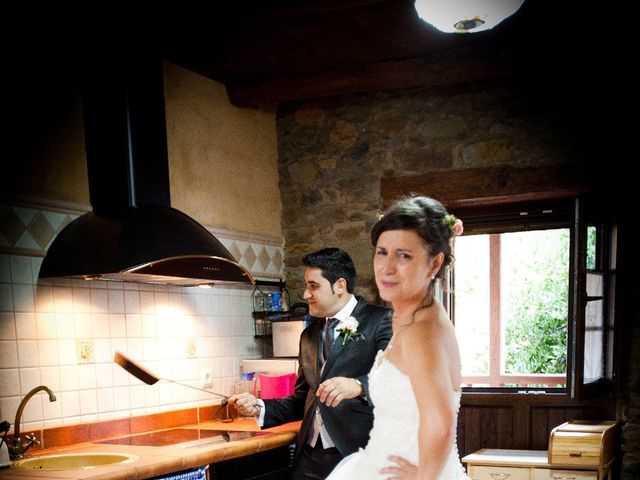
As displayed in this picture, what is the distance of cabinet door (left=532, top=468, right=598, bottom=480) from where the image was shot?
13.0ft

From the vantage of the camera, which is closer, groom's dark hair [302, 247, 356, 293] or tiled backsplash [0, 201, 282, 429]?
tiled backsplash [0, 201, 282, 429]

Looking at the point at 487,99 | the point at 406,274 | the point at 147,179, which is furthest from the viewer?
the point at 487,99

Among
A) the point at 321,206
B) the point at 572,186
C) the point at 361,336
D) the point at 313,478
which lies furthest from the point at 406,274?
the point at 321,206

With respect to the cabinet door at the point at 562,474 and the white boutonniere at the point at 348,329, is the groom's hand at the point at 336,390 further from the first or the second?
the cabinet door at the point at 562,474

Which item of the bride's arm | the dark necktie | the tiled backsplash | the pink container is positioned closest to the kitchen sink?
the tiled backsplash

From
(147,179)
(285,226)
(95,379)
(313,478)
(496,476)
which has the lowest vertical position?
(496,476)

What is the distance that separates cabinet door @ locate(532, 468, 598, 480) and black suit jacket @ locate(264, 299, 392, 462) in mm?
1435

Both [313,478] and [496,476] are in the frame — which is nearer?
[313,478]

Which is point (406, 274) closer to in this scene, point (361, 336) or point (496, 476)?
point (361, 336)

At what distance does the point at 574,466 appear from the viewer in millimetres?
3996

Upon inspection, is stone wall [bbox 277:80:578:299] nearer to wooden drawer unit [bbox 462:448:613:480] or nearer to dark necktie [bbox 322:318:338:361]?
dark necktie [bbox 322:318:338:361]

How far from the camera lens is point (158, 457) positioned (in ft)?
9.66

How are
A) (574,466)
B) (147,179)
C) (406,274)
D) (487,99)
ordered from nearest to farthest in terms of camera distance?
(406,274)
(147,179)
(574,466)
(487,99)

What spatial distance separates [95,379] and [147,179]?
107 cm
